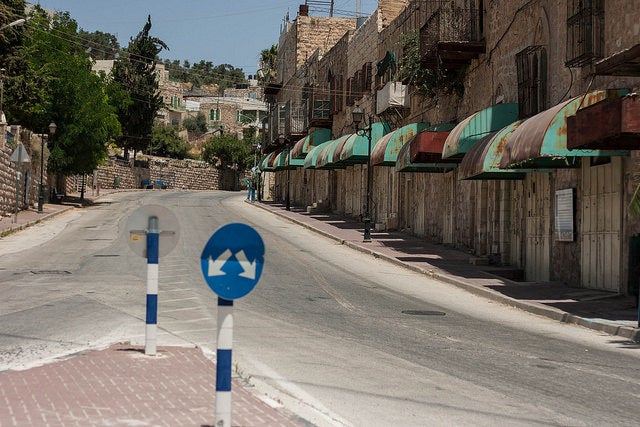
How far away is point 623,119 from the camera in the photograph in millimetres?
13453

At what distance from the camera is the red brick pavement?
6.16m

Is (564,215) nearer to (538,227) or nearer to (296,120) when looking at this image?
(538,227)

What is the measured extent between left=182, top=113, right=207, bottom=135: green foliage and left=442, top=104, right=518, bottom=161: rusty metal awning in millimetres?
115988

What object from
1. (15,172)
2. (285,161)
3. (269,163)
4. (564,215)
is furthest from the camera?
(269,163)

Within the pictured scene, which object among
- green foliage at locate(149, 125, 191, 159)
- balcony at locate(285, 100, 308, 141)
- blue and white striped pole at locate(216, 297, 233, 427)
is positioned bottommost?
blue and white striped pole at locate(216, 297, 233, 427)

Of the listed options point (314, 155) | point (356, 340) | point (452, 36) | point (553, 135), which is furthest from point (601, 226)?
point (314, 155)

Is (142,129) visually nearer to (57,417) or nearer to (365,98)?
(365,98)

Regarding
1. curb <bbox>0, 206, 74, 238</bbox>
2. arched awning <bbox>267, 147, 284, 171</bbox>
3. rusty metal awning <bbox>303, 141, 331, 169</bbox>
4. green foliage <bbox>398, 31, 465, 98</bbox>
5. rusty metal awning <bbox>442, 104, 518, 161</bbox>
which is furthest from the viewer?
arched awning <bbox>267, 147, 284, 171</bbox>

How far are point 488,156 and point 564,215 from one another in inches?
86.2

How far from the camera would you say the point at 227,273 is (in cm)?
539

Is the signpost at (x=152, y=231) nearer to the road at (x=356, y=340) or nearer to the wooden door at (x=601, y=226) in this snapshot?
the road at (x=356, y=340)

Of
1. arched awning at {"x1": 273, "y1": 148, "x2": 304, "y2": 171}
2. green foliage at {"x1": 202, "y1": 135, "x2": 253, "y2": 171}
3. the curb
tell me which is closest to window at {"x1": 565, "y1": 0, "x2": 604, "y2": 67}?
the curb

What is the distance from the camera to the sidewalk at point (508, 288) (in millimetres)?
14504

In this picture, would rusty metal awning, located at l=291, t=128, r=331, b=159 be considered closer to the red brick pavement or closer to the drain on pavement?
the drain on pavement
